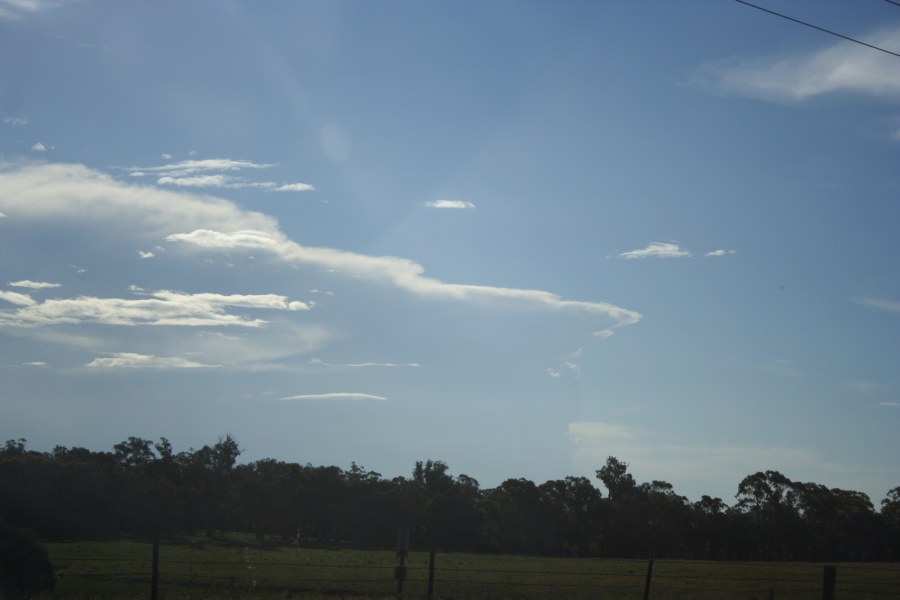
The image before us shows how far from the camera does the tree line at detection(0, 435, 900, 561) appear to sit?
322ft

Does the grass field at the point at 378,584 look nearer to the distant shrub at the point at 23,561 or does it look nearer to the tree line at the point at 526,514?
the distant shrub at the point at 23,561

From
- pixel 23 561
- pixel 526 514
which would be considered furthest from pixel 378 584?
pixel 526 514

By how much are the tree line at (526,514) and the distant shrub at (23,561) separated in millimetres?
63985

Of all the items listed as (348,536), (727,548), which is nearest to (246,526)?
(348,536)

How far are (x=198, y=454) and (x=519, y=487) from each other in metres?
48.8

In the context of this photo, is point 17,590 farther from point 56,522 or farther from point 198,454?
point 198,454

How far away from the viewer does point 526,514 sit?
344ft

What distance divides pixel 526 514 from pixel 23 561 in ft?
278

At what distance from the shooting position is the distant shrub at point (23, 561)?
2417 centimetres

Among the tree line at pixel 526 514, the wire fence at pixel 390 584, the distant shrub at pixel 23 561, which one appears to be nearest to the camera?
the distant shrub at pixel 23 561

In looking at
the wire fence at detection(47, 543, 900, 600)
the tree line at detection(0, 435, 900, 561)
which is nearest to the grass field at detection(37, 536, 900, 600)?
the wire fence at detection(47, 543, 900, 600)

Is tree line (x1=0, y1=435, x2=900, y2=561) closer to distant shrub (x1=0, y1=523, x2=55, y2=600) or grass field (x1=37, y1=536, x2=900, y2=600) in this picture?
grass field (x1=37, y1=536, x2=900, y2=600)

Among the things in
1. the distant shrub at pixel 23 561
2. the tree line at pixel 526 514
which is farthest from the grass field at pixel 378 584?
the tree line at pixel 526 514

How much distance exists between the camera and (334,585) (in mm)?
35312
